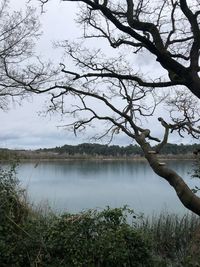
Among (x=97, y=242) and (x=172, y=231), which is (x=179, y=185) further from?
(x=172, y=231)

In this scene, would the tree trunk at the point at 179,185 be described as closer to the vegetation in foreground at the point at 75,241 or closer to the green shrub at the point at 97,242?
the vegetation in foreground at the point at 75,241

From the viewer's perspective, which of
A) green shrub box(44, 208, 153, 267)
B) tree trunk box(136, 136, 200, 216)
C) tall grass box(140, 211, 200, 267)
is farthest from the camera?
tall grass box(140, 211, 200, 267)

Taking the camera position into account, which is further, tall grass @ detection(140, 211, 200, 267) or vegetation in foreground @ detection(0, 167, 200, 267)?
tall grass @ detection(140, 211, 200, 267)

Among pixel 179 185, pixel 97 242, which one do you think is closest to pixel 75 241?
pixel 97 242

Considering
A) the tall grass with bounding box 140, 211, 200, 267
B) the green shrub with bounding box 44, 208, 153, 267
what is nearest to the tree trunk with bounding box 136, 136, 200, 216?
the green shrub with bounding box 44, 208, 153, 267

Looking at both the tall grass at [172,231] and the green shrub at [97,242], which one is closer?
the green shrub at [97,242]

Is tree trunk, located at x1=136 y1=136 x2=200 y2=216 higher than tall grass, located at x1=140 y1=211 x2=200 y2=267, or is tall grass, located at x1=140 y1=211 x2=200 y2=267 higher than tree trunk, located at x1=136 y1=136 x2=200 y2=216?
tree trunk, located at x1=136 y1=136 x2=200 y2=216

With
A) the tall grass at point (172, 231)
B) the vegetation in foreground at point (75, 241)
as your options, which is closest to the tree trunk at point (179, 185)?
the vegetation in foreground at point (75, 241)

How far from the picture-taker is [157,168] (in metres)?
8.01

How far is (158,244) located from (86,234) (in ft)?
12.4

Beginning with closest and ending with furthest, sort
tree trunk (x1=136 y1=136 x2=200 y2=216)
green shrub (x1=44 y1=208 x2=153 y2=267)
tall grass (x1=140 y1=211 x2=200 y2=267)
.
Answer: tree trunk (x1=136 y1=136 x2=200 y2=216) < green shrub (x1=44 y1=208 x2=153 y2=267) < tall grass (x1=140 y1=211 x2=200 y2=267)

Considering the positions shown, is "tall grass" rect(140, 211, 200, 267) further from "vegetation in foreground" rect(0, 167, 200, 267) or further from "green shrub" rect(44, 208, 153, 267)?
"green shrub" rect(44, 208, 153, 267)

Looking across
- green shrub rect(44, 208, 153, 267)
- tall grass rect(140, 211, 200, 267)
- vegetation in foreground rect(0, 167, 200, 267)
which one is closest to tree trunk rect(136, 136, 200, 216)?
vegetation in foreground rect(0, 167, 200, 267)

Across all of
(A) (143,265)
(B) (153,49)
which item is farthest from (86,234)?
(B) (153,49)
